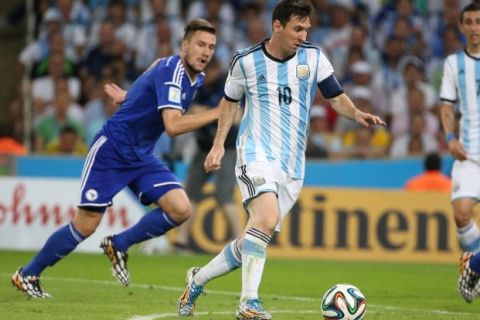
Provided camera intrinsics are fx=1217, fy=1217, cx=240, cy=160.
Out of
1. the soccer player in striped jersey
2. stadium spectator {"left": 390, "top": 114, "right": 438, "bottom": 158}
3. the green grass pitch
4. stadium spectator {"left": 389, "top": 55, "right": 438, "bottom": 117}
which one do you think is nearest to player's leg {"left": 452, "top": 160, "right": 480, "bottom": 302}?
the soccer player in striped jersey

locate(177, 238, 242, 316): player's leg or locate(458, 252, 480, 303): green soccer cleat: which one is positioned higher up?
locate(177, 238, 242, 316): player's leg

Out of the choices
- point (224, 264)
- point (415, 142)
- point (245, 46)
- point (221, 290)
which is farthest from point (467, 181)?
point (245, 46)

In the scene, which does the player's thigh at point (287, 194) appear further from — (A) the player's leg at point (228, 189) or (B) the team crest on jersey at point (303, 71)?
(A) the player's leg at point (228, 189)

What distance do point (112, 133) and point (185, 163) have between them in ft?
21.6

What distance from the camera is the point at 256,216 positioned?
328 inches

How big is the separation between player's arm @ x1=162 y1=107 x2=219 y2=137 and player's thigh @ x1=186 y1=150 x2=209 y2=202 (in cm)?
594

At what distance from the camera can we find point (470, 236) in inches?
438

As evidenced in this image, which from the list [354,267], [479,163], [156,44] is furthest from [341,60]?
[479,163]

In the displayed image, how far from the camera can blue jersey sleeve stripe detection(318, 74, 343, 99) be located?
8.80 meters

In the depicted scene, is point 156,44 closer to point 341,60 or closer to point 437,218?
point 341,60

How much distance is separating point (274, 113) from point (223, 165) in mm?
6676

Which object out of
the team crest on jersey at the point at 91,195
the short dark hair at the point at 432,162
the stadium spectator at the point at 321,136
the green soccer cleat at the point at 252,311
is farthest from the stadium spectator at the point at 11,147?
the green soccer cleat at the point at 252,311

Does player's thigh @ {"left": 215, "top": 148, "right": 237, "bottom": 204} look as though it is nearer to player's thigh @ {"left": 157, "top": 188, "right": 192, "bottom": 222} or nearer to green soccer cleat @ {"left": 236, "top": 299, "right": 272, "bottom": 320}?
player's thigh @ {"left": 157, "top": 188, "right": 192, "bottom": 222}

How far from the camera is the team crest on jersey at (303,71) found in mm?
8664
